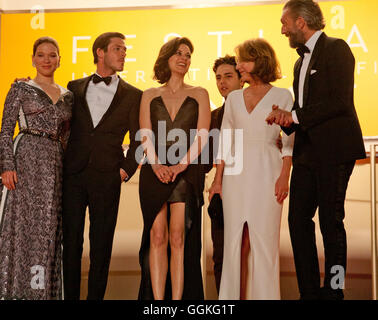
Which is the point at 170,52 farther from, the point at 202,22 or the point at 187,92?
the point at 202,22

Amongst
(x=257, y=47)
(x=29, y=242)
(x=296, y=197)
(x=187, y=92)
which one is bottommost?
(x=29, y=242)

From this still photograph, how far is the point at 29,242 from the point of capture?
3.93 metres

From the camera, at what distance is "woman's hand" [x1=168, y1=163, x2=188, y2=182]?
3943mm

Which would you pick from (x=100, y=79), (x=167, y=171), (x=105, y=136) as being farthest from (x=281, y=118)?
(x=100, y=79)

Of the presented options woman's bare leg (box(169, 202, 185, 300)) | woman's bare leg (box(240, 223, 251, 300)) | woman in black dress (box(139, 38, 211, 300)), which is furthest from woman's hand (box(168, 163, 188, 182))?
woman's bare leg (box(240, 223, 251, 300))

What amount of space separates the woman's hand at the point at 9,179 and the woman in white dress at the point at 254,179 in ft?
3.73

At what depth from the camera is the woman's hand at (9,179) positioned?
3951mm

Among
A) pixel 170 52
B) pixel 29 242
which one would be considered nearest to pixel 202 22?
pixel 170 52

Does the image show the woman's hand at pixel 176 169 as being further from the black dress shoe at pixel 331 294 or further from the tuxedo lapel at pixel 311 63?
the black dress shoe at pixel 331 294

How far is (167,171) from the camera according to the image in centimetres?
395

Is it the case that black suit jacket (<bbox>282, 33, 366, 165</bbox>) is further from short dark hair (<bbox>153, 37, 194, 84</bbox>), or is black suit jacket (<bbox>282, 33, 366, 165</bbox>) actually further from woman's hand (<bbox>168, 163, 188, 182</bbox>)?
short dark hair (<bbox>153, 37, 194, 84</bbox>)
